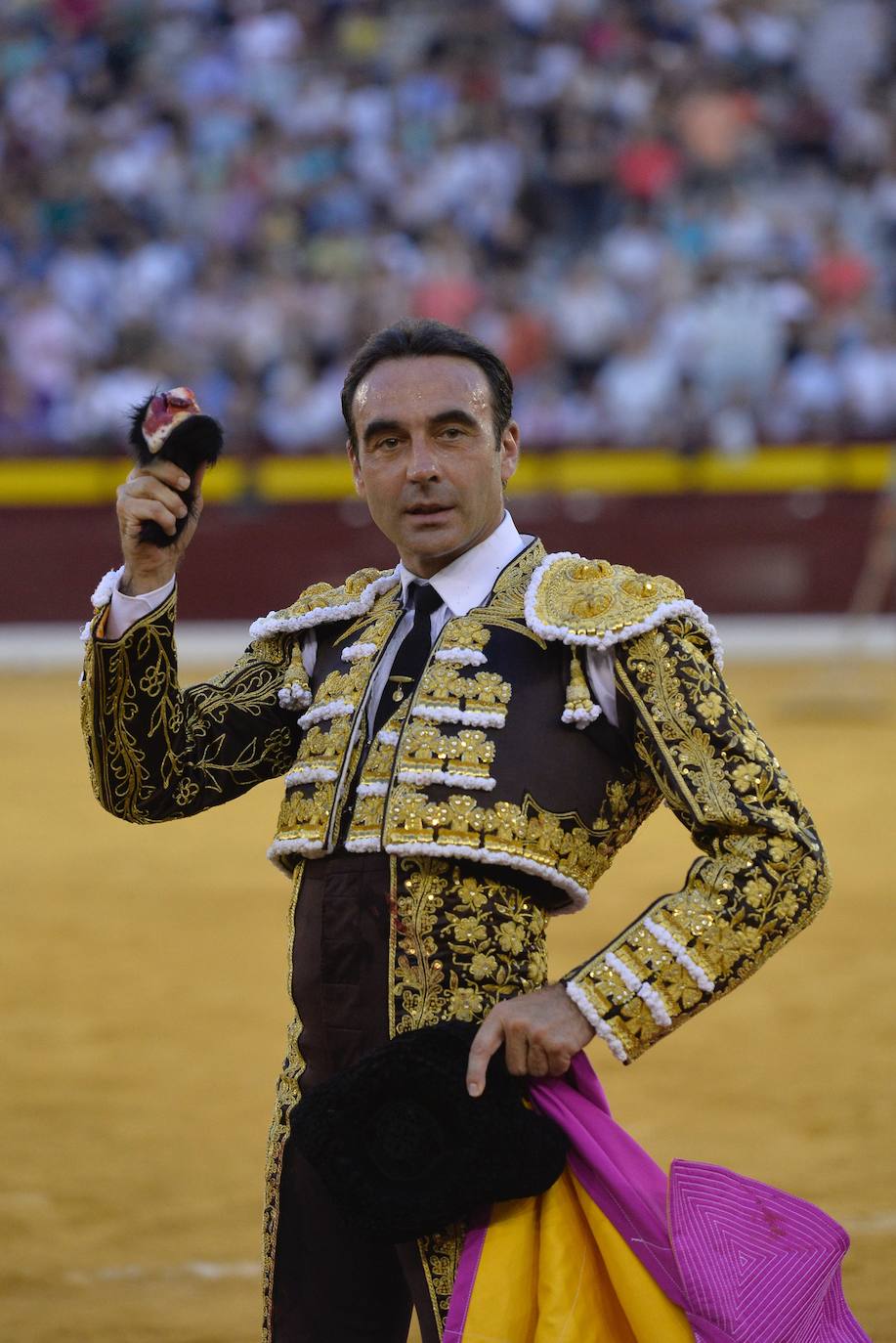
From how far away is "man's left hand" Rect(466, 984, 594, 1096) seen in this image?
6.44 ft

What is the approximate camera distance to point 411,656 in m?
2.24

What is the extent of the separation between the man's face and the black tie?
75 millimetres

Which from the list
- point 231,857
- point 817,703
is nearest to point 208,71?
point 817,703

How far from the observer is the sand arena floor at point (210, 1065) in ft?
12.2

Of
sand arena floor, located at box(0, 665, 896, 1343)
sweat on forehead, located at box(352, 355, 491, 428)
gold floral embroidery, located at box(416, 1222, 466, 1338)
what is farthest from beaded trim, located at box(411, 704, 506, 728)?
sand arena floor, located at box(0, 665, 896, 1343)

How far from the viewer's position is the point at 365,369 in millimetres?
2209

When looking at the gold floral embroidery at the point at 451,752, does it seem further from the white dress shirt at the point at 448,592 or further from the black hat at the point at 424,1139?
the black hat at the point at 424,1139

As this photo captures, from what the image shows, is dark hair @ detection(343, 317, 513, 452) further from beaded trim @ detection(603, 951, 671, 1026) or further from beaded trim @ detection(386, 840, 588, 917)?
beaded trim @ detection(603, 951, 671, 1026)

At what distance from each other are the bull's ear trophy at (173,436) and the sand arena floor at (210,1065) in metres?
1.79

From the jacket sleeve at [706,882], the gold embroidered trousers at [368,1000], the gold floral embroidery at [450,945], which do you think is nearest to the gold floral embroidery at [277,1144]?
the gold embroidered trousers at [368,1000]

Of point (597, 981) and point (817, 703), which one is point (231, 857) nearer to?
point (817, 703)

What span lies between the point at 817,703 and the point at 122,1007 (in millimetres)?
5432

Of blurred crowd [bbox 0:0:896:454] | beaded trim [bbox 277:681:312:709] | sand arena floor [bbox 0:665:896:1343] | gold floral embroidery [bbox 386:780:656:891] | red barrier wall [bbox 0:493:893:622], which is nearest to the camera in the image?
gold floral embroidery [bbox 386:780:656:891]

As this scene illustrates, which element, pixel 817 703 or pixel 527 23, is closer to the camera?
pixel 817 703
